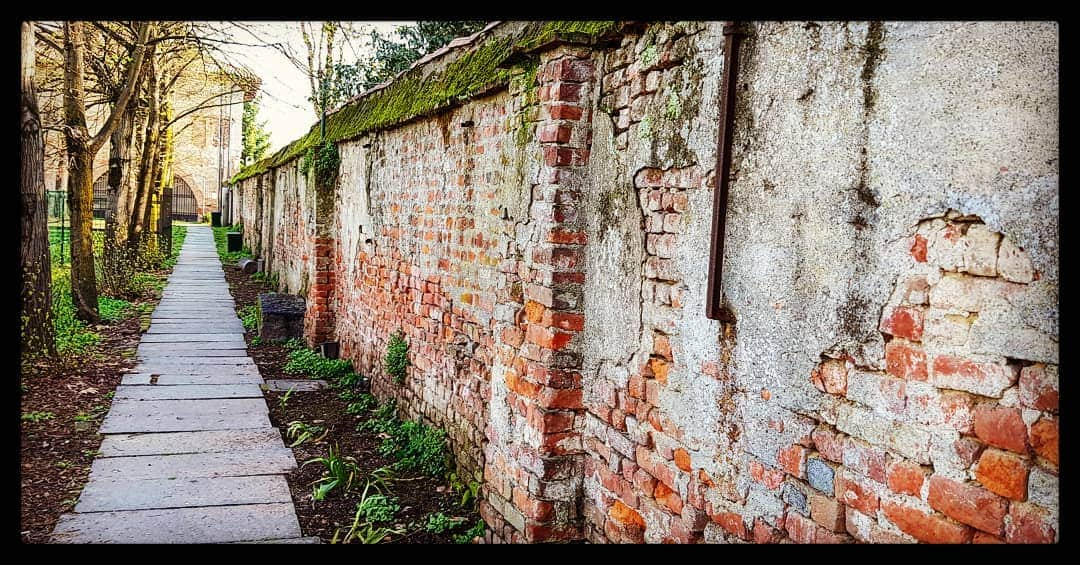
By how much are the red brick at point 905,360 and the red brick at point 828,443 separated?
0.30 meters

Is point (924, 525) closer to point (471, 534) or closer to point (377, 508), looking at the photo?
point (471, 534)

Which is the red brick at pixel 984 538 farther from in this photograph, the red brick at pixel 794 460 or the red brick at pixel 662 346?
the red brick at pixel 662 346

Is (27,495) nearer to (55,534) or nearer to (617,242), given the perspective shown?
(55,534)

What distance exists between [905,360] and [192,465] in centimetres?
497

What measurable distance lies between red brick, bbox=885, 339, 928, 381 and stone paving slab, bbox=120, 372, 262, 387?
7.12 metres

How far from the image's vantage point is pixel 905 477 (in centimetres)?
204

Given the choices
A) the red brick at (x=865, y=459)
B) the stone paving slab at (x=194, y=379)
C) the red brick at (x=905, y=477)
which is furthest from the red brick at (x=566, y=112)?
the stone paving slab at (x=194, y=379)

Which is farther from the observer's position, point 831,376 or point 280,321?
point 280,321

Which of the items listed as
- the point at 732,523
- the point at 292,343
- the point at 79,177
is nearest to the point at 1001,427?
the point at 732,523

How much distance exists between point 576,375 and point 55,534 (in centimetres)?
308

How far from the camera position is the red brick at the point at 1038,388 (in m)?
1.71

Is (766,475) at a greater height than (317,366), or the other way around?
(766,475)

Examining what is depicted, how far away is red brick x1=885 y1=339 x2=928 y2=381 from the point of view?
2.00 m
